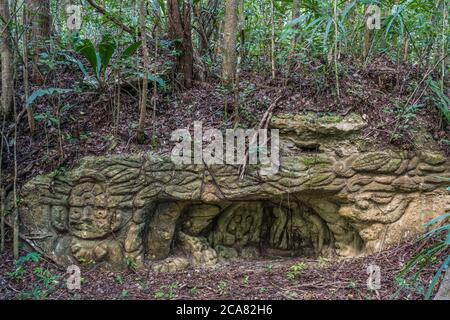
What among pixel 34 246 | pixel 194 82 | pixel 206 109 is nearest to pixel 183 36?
pixel 194 82

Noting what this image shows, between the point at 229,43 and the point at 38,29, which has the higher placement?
the point at 38,29

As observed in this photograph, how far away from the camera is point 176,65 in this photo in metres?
6.12

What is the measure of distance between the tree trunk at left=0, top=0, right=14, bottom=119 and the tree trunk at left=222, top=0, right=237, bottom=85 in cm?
302

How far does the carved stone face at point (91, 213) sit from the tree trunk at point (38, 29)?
197 cm

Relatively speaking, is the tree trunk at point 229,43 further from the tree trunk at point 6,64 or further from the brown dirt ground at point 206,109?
the tree trunk at point 6,64

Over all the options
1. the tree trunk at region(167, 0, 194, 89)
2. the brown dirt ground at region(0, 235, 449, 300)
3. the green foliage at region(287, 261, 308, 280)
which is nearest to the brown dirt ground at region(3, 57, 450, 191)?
the tree trunk at region(167, 0, 194, 89)

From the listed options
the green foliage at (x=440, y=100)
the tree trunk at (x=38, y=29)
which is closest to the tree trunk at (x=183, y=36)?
the tree trunk at (x=38, y=29)

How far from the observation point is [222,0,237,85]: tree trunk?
233 inches

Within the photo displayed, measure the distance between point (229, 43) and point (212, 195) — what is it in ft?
8.17

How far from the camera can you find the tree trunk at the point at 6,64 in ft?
16.3
